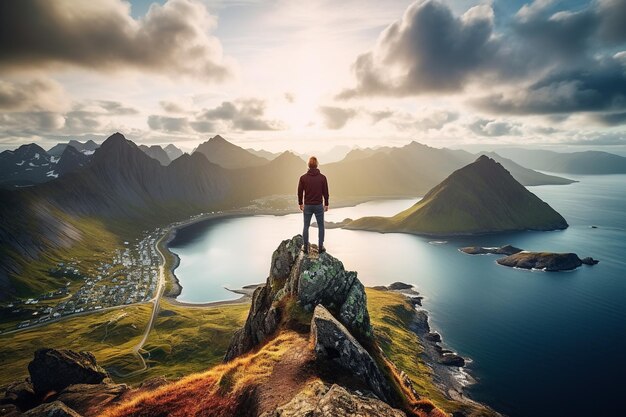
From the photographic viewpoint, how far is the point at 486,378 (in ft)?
318

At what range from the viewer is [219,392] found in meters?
22.3

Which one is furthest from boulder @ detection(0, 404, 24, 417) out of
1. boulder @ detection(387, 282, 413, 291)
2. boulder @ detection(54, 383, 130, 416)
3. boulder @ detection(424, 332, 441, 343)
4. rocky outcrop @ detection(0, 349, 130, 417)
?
boulder @ detection(387, 282, 413, 291)

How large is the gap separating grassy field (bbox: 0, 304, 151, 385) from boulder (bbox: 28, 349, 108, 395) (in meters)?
78.5

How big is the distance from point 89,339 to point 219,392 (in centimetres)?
15550

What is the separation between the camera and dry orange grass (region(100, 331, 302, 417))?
21.0m

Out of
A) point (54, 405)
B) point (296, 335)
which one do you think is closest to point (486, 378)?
point (296, 335)

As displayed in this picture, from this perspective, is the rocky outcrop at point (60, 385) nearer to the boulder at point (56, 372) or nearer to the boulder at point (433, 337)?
the boulder at point (56, 372)

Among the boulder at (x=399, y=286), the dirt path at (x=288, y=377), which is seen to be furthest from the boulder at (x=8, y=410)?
the boulder at (x=399, y=286)

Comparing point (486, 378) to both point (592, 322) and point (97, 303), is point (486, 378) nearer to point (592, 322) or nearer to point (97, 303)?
point (592, 322)

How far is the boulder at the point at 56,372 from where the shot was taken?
41469mm

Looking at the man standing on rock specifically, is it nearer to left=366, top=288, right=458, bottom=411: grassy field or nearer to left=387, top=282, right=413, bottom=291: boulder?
left=366, top=288, right=458, bottom=411: grassy field

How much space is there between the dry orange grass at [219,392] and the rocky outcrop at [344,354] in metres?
2.60

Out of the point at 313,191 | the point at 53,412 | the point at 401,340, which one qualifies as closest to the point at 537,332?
the point at 401,340

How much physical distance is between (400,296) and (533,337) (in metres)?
59.2
